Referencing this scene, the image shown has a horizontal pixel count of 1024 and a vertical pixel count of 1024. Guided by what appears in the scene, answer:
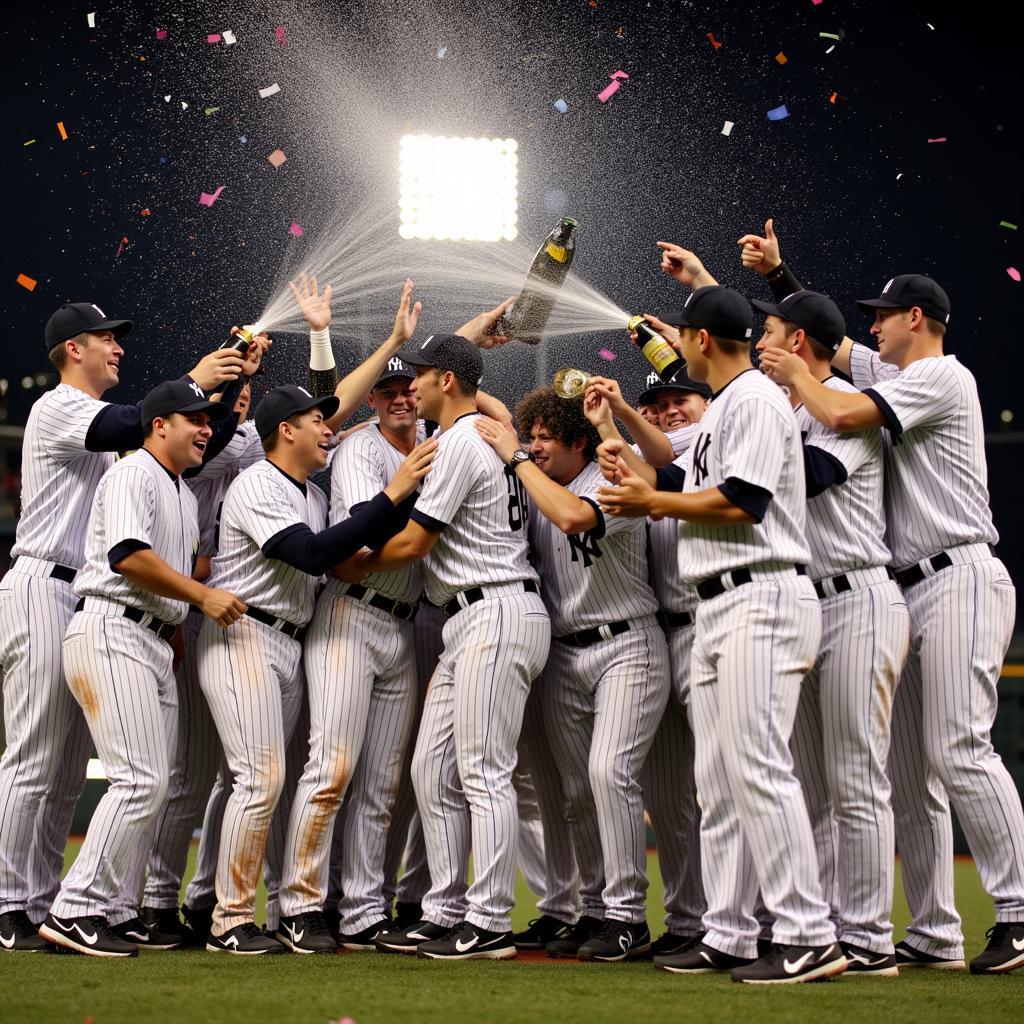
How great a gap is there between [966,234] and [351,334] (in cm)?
658

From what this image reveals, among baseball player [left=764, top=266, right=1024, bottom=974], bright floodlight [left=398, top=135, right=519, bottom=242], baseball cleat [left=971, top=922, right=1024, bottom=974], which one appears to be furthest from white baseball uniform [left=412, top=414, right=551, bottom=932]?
bright floodlight [left=398, top=135, right=519, bottom=242]

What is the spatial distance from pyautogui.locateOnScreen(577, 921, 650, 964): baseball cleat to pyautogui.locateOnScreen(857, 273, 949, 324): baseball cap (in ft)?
7.21

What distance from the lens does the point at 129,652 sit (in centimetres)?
444

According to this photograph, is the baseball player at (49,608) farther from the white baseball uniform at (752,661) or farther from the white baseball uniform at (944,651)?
the white baseball uniform at (944,651)

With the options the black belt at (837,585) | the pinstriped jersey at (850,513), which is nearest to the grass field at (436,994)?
the black belt at (837,585)

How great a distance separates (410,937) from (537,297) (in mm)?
2570

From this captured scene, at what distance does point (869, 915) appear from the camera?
163 inches

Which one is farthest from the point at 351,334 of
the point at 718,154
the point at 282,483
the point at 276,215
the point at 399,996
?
the point at 399,996

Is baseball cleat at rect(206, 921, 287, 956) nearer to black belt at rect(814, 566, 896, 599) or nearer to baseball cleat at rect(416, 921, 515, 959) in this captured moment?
baseball cleat at rect(416, 921, 515, 959)

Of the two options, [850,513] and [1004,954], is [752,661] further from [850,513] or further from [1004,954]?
[1004,954]

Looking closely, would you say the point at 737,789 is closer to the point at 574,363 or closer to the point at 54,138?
the point at 574,363

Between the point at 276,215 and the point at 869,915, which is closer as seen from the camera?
the point at 869,915

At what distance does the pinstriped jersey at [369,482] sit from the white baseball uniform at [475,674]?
4.4 inches

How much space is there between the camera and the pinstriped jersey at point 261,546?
15.3 ft
